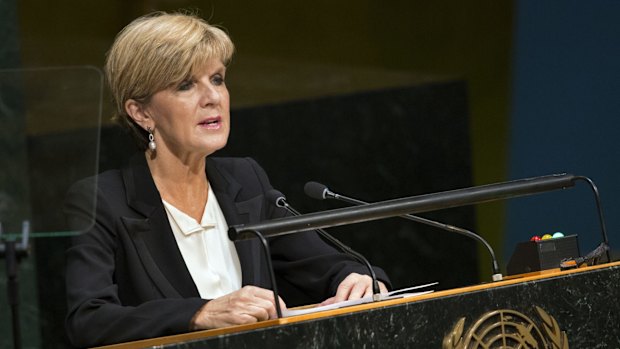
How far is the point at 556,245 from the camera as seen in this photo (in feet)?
8.70

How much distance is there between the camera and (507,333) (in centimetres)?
228

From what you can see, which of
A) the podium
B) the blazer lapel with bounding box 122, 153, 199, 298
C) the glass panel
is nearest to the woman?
the blazer lapel with bounding box 122, 153, 199, 298

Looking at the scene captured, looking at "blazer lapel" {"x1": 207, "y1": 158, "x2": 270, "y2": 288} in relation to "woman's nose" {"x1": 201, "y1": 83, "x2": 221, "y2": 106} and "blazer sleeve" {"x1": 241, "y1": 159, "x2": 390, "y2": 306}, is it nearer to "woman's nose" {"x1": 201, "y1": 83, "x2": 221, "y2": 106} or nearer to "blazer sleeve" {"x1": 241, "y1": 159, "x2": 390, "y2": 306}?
"blazer sleeve" {"x1": 241, "y1": 159, "x2": 390, "y2": 306}

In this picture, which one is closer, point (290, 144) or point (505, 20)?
Answer: point (290, 144)

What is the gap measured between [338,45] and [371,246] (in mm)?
898

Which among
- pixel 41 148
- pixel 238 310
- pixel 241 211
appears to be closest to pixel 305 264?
pixel 241 211

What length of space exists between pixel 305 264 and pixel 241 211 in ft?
0.76

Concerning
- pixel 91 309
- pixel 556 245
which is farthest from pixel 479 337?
pixel 91 309

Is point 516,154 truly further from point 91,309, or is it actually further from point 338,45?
point 91,309

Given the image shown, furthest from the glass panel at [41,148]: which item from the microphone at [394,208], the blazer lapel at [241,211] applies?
the blazer lapel at [241,211]

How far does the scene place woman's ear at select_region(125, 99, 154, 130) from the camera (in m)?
3.08

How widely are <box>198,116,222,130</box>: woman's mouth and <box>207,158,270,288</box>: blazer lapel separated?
0.19 metres

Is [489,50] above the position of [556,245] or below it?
above

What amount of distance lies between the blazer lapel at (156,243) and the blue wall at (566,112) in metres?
2.51
